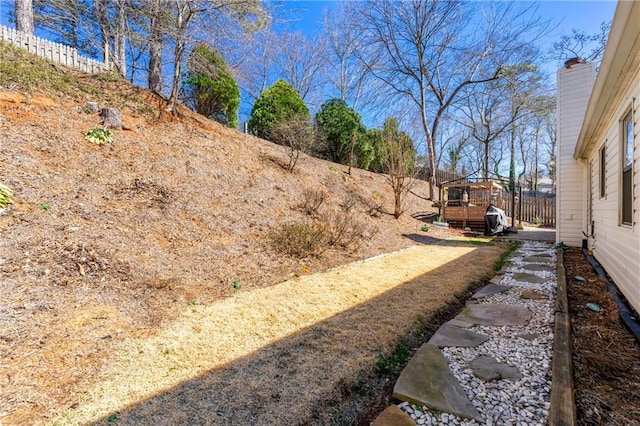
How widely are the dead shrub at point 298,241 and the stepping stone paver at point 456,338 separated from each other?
2792mm

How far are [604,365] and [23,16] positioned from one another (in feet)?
37.6

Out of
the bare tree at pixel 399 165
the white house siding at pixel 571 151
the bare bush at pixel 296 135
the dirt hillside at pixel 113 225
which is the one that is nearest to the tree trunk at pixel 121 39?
the dirt hillside at pixel 113 225

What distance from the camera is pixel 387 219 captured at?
911 cm

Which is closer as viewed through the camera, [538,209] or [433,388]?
[433,388]

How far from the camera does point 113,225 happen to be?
155 inches

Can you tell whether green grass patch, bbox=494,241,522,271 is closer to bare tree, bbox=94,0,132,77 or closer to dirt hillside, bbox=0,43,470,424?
dirt hillside, bbox=0,43,470,424

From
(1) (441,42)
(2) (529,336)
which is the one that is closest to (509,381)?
(2) (529,336)

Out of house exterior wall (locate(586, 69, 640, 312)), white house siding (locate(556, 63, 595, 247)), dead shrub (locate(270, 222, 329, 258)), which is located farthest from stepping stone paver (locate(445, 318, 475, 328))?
white house siding (locate(556, 63, 595, 247))

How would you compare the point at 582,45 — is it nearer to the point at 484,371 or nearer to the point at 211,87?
the point at 211,87

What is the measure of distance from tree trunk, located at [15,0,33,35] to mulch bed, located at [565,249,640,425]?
1112 centimetres

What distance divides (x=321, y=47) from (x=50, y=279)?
68.9 feet

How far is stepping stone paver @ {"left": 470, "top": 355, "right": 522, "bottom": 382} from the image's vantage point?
6.22 ft

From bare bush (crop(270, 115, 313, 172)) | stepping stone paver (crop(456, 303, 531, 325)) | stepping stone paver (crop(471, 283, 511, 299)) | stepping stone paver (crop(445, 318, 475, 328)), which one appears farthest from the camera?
bare bush (crop(270, 115, 313, 172))

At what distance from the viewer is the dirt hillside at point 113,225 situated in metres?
2.31
